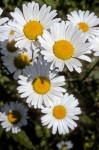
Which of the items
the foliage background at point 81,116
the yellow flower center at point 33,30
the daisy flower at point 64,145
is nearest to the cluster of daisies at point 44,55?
the yellow flower center at point 33,30

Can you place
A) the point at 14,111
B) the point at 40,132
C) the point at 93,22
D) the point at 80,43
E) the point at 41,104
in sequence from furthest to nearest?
the point at 40,132
the point at 14,111
the point at 93,22
the point at 41,104
the point at 80,43

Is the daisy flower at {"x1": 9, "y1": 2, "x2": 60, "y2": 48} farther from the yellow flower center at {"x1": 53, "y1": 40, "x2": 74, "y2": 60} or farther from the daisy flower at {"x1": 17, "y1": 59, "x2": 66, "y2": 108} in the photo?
the daisy flower at {"x1": 17, "y1": 59, "x2": 66, "y2": 108}

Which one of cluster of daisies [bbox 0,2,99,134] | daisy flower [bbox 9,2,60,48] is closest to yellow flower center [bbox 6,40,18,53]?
cluster of daisies [bbox 0,2,99,134]

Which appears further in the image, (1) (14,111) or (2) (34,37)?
(1) (14,111)

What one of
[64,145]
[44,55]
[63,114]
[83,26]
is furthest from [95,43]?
[64,145]

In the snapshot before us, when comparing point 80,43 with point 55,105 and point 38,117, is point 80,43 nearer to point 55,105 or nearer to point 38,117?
point 55,105

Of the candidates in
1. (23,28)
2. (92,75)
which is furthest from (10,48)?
(92,75)

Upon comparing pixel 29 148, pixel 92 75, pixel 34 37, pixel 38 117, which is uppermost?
pixel 34 37
